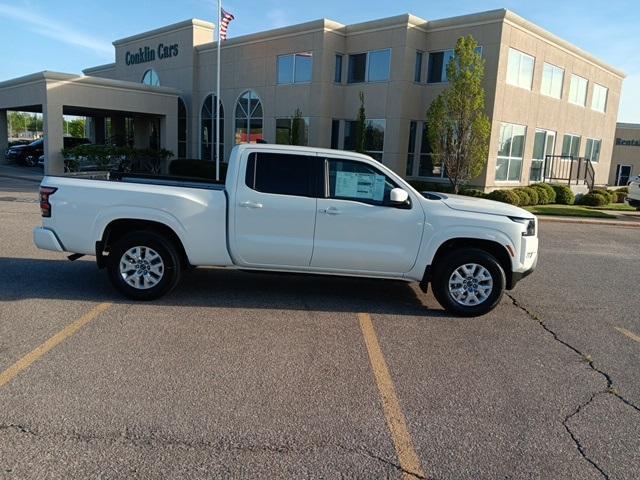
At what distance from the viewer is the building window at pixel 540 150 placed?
77.5 feet

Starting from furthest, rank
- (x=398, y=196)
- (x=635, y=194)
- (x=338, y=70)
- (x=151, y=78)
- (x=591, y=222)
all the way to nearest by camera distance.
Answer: (x=151, y=78), (x=338, y=70), (x=635, y=194), (x=591, y=222), (x=398, y=196)

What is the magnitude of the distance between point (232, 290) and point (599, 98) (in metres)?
28.3

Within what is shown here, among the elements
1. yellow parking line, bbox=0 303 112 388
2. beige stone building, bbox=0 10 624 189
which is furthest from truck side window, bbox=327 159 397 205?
beige stone building, bbox=0 10 624 189

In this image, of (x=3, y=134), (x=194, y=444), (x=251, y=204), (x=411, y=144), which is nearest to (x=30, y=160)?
Answer: (x=3, y=134)

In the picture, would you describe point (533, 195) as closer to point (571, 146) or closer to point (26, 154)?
point (571, 146)

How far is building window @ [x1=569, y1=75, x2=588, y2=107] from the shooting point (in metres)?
25.8

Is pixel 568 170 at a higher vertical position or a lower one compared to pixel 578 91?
lower

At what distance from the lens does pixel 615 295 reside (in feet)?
25.9

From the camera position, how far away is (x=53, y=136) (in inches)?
950

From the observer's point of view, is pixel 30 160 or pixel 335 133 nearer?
pixel 335 133

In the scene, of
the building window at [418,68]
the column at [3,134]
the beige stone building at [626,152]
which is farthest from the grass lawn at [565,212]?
the beige stone building at [626,152]

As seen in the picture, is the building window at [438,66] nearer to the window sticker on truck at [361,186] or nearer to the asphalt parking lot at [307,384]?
the asphalt parking lot at [307,384]

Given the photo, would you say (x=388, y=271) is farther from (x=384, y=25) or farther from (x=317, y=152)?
(x=384, y=25)

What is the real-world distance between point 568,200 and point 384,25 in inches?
418
